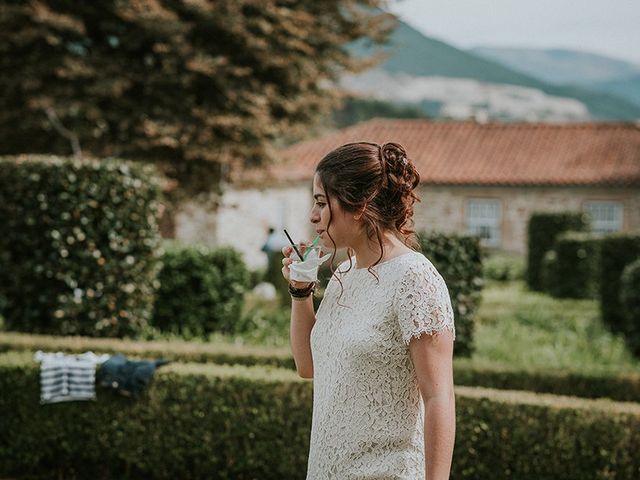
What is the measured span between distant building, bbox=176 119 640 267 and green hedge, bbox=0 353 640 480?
20.2 m

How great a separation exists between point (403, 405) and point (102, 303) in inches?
246

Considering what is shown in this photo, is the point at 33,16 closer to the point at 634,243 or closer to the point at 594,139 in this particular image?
the point at 634,243

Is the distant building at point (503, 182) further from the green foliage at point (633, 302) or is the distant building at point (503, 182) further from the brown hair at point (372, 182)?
the brown hair at point (372, 182)

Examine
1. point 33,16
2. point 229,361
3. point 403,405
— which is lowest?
point 229,361

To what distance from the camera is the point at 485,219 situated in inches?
1169

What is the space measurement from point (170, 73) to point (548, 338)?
28.7 ft

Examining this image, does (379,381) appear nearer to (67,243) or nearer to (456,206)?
(67,243)

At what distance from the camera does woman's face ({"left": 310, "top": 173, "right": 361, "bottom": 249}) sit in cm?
261

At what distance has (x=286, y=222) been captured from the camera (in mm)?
30266

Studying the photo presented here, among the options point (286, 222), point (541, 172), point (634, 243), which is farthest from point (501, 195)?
point (634, 243)

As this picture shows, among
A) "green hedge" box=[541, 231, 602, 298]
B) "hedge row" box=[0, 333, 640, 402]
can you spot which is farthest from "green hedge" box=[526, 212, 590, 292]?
"hedge row" box=[0, 333, 640, 402]

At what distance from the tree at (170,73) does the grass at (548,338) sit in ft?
19.5

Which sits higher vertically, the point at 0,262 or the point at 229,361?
the point at 0,262

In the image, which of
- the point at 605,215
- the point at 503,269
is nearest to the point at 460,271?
the point at 503,269
